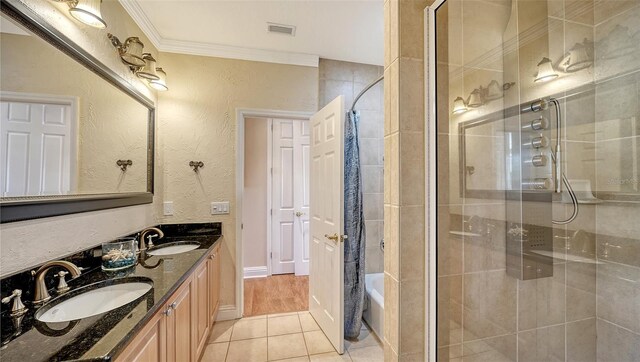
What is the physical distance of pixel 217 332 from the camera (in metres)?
2.31

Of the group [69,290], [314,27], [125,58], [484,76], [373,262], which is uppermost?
[314,27]

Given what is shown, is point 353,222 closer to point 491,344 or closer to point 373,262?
point 373,262

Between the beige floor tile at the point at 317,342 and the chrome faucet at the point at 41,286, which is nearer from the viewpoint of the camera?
the chrome faucet at the point at 41,286

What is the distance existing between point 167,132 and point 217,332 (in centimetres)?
197

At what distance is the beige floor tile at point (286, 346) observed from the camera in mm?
1988

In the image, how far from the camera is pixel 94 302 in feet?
4.00

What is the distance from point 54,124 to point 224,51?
1697 mm

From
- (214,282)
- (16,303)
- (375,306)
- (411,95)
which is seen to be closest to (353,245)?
(375,306)

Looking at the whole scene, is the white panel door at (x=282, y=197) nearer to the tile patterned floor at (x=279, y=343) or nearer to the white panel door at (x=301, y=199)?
the white panel door at (x=301, y=199)

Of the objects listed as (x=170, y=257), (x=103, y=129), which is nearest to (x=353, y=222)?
(x=170, y=257)

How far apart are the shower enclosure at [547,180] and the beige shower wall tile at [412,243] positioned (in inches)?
7.8

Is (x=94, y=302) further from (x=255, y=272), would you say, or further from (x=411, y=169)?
(x=255, y=272)

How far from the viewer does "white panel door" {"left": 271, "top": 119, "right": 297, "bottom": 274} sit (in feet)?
12.4

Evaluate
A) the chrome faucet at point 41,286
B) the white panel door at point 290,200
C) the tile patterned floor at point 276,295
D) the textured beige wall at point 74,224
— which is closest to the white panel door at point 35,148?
the textured beige wall at point 74,224
